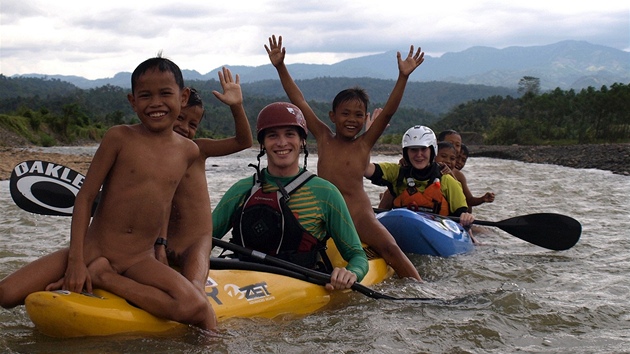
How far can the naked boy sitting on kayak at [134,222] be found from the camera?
3.32 metres

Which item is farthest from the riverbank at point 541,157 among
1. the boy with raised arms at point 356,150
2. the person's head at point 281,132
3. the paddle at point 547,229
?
the person's head at point 281,132

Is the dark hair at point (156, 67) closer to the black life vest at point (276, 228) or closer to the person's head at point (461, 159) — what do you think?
the black life vest at point (276, 228)

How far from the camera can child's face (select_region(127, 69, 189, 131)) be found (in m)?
3.41

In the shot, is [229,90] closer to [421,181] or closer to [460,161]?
[421,181]

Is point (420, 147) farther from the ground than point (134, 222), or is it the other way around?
point (420, 147)

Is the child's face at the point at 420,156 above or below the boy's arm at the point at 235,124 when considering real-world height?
below

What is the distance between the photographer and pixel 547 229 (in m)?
7.07

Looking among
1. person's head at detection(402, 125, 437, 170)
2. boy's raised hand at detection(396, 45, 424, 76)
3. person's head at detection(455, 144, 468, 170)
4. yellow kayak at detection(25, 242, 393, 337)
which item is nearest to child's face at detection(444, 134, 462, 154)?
person's head at detection(455, 144, 468, 170)

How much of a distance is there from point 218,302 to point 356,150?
2.04 m

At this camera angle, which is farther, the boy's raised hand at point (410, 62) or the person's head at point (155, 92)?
the boy's raised hand at point (410, 62)

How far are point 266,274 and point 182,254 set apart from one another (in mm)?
572

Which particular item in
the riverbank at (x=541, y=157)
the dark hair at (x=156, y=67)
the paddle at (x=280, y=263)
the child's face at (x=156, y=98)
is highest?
the dark hair at (x=156, y=67)

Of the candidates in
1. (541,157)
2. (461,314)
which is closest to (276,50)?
(461,314)

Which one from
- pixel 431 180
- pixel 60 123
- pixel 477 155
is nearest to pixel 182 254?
pixel 431 180
